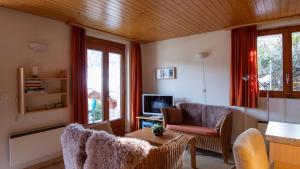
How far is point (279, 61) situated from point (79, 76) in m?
3.73

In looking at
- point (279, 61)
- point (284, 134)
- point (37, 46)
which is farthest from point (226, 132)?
point (37, 46)

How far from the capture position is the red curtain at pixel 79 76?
3641 millimetres

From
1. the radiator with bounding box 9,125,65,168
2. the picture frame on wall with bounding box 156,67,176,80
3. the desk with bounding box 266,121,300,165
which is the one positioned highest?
the picture frame on wall with bounding box 156,67,176,80

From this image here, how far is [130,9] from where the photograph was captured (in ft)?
9.71

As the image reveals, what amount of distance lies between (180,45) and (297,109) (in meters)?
2.66

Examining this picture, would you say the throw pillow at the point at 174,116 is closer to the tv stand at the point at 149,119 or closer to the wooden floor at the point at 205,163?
the tv stand at the point at 149,119

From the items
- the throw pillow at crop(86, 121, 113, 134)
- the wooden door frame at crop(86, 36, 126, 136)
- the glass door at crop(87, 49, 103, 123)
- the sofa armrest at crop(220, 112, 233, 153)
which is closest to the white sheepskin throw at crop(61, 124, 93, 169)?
the throw pillow at crop(86, 121, 113, 134)

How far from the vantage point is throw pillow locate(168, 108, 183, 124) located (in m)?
4.08

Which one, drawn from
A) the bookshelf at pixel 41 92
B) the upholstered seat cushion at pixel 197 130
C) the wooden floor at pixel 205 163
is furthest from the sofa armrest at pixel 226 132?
the bookshelf at pixel 41 92

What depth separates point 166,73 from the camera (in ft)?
16.3

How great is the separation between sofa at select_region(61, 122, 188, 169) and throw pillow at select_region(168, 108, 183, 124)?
2.00m

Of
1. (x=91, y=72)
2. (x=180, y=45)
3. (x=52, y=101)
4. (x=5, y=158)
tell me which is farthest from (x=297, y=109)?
(x=5, y=158)

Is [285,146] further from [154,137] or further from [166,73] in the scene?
[166,73]

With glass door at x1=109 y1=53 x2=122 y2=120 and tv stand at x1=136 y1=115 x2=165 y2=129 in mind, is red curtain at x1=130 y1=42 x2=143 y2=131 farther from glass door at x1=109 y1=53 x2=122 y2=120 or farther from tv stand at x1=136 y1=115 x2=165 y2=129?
glass door at x1=109 y1=53 x2=122 y2=120
